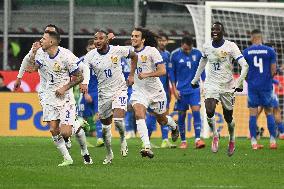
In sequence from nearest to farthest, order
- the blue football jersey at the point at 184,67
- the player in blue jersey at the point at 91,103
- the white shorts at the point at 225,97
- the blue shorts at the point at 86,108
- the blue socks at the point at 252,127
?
the white shorts at the point at 225,97
the blue socks at the point at 252,127
the blue football jersey at the point at 184,67
the player in blue jersey at the point at 91,103
the blue shorts at the point at 86,108

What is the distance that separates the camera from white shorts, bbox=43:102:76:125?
16375 mm

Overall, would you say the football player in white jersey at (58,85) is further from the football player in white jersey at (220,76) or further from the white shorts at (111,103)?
the football player in white jersey at (220,76)

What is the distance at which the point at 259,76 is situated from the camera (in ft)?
73.4

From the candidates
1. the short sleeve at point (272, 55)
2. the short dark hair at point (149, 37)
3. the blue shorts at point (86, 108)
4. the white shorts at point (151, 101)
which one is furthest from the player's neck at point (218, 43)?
the blue shorts at point (86, 108)

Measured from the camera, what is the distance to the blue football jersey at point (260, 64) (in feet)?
72.6

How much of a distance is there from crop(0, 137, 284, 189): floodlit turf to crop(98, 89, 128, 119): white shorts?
773mm

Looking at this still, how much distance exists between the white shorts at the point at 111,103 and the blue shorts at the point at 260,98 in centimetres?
506

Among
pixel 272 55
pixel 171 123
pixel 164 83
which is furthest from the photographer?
pixel 164 83

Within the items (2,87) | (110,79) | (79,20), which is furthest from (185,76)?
(79,20)

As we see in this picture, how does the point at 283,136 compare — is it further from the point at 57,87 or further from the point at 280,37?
the point at 57,87

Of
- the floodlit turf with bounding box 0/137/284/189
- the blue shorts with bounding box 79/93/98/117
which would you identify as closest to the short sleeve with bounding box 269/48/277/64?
the floodlit turf with bounding box 0/137/284/189

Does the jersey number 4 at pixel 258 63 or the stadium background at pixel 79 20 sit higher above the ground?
the stadium background at pixel 79 20

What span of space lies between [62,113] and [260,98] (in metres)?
7.03

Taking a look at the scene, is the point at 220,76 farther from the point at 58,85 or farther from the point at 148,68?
the point at 58,85
